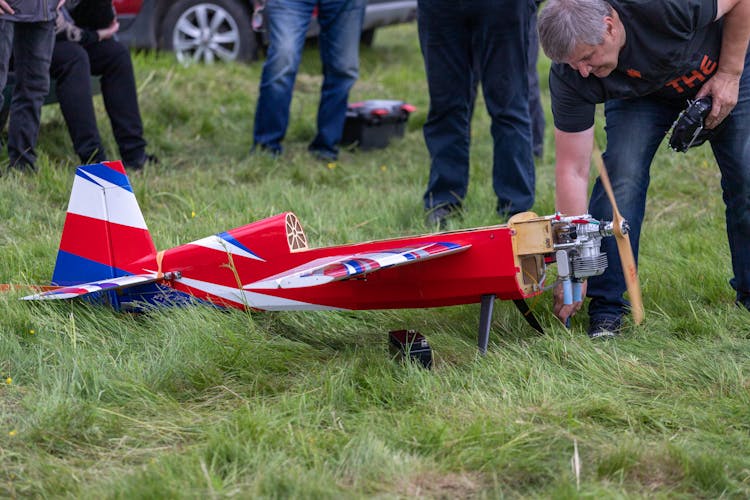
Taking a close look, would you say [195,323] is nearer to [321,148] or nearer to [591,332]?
[591,332]

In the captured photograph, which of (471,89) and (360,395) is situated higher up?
(471,89)

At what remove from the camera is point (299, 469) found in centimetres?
279

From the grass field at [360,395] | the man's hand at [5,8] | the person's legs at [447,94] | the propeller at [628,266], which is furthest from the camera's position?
the person's legs at [447,94]

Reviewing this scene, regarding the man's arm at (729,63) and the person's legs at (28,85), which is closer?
the man's arm at (729,63)

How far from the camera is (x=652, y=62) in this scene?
366cm

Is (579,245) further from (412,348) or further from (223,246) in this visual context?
(223,246)

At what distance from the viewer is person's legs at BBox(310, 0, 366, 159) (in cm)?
715

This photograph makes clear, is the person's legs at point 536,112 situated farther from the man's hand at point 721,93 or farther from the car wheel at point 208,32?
the man's hand at point 721,93

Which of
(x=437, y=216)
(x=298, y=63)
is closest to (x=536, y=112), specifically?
(x=298, y=63)

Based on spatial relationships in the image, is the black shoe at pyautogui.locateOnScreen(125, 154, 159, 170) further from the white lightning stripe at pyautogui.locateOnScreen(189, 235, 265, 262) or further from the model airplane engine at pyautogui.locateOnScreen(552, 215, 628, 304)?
the model airplane engine at pyautogui.locateOnScreen(552, 215, 628, 304)

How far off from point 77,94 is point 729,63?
4350 millimetres

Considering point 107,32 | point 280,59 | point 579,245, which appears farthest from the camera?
point 280,59

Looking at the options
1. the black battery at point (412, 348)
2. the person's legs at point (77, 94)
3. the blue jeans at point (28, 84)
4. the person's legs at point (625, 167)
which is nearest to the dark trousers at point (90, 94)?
the person's legs at point (77, 94)

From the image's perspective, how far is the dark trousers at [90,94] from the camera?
629 centimetres
